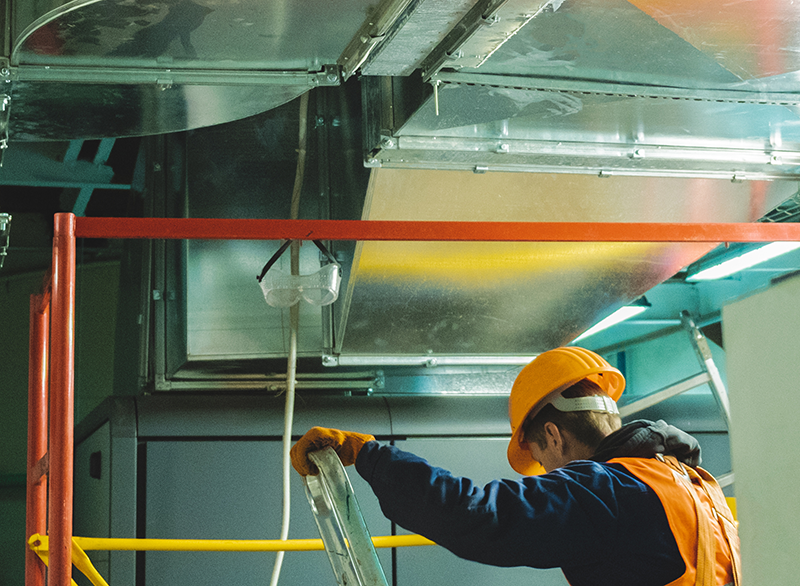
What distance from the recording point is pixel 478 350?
134 inches

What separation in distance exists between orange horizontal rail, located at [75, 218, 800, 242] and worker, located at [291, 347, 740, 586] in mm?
489

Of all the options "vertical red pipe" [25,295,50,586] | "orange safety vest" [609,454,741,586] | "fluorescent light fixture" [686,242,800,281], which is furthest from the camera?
"fluorescent light fixture" [686,242,800,281]

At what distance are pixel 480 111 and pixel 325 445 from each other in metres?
1.07

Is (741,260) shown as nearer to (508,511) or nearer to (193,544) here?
(508,511)

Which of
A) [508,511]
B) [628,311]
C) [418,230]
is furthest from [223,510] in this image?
[628,311]

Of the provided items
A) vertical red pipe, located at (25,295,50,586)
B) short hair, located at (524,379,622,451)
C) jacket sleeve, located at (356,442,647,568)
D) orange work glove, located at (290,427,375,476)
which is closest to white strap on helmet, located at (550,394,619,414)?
short hair, located at (524,379,622,451)

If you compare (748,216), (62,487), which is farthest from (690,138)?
(62,487)

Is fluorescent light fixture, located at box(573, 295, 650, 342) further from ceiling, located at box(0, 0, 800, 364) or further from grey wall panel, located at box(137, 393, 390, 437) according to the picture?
grey wall panel, located at box(137, 393, 390, 437)

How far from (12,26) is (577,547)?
5.74 feet

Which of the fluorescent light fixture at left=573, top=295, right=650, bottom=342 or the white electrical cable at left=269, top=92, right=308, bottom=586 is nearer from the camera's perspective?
the white electrical cable at left=269, top=92, right=308, bottom=586

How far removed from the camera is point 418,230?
2.04 m

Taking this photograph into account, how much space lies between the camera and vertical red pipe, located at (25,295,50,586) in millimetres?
2373

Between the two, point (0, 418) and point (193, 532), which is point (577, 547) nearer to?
point (193, 532)

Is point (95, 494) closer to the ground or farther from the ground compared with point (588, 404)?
closer to the ground
